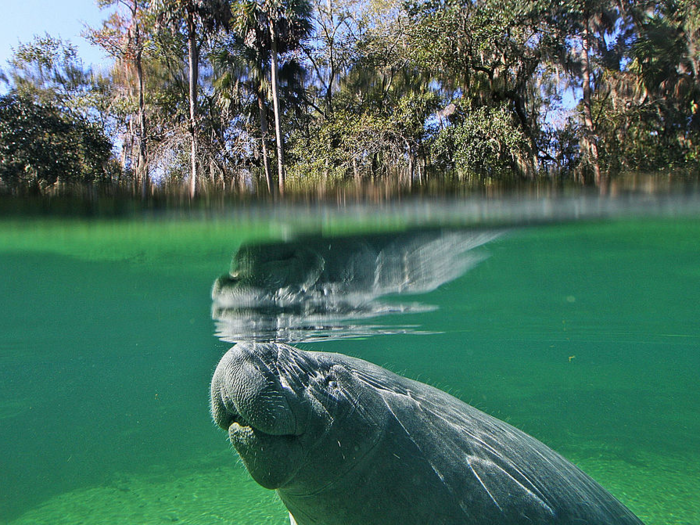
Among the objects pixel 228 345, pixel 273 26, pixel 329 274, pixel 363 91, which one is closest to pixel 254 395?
pixel 329 274

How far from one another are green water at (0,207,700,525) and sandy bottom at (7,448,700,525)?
4 centimetres

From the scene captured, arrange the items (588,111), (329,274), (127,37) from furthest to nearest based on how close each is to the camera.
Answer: (127,37), (588,111), (329,274)

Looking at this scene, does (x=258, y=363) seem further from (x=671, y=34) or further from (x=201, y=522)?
(x=671, y=34)

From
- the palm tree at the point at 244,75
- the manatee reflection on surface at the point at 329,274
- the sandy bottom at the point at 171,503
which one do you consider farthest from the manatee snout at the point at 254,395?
the palm tree at the point at 244,75

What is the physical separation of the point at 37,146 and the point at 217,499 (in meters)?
12.1

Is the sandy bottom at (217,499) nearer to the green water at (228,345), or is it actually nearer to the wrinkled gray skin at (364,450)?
the green water at (228,345)

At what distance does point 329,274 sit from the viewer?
7246 mm

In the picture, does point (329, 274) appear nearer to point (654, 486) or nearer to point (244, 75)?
point (654, 486)

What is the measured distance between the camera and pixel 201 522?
6492 millimetres

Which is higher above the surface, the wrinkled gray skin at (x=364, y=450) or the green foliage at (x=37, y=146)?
the green foliage at (x=37, y=146)

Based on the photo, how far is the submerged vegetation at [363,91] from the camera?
1509 cm

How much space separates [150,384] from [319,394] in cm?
2585

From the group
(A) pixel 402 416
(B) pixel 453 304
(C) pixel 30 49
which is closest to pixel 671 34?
(B) pixel 453 304

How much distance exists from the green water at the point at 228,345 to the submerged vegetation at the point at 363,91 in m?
4.29
